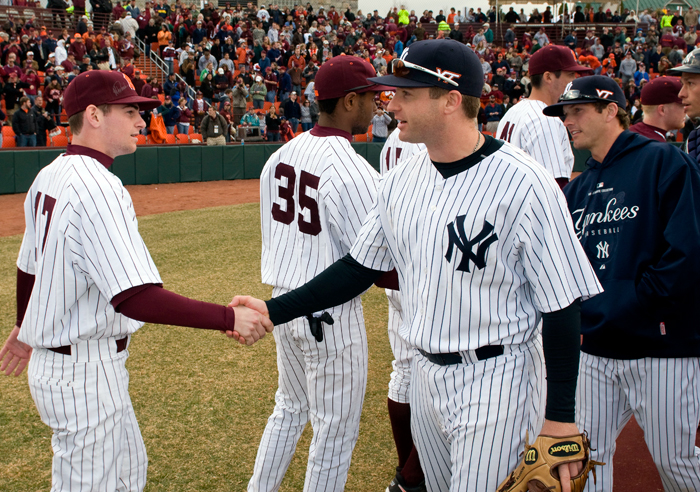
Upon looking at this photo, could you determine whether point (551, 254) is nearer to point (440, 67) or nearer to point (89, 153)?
point (440, 67)

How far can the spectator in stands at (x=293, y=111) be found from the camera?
770 inches

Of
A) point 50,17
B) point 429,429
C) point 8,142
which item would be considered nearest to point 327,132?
point 429,429

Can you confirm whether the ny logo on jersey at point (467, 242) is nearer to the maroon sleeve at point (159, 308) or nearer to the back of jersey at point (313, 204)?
the back of jersey at point (313, 204)

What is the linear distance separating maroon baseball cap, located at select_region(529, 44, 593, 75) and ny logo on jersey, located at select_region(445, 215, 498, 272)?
8.95ft

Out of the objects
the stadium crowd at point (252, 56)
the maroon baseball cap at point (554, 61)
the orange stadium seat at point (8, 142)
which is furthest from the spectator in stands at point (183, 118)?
the maroon baseball cap at point (554, 61)

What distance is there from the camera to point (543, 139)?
4.25 m

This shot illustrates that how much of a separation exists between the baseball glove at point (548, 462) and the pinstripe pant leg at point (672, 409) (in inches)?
34.3

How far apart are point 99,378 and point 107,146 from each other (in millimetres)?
934

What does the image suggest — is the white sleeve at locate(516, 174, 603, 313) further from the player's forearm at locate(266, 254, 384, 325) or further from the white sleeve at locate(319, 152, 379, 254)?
the white sleeve at locate(319, 152, 379, 254)

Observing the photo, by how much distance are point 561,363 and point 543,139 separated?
256 centimetres

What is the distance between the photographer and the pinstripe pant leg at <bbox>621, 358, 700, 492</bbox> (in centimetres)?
268

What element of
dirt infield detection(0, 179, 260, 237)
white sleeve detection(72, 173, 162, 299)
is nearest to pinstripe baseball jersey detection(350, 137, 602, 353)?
white sleeve detection(72, 173, 162, 299)

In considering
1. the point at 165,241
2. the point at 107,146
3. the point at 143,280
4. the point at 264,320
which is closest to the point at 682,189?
the point at 264,320

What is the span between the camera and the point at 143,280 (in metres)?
2.40
